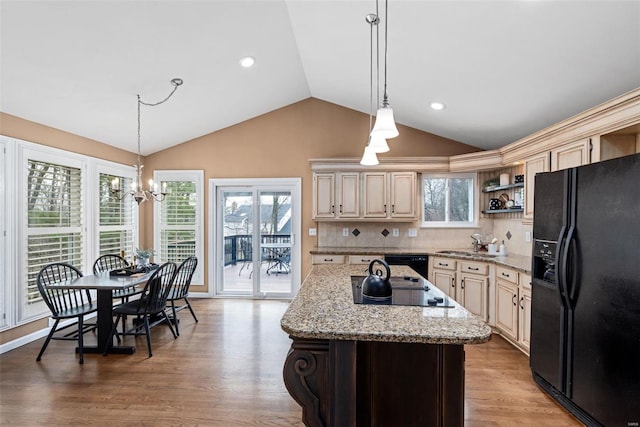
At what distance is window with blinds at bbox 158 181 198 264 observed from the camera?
5484 millimetres

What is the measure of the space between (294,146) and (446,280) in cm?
Answer: 304

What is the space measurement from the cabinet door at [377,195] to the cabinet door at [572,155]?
2.13 meters

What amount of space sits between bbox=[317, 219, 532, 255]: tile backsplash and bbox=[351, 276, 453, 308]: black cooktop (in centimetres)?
266

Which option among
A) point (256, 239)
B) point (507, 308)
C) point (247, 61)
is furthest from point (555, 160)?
point (256, 239)

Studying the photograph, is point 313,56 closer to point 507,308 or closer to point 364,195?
point 364,195

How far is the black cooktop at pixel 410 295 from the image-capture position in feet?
6.04

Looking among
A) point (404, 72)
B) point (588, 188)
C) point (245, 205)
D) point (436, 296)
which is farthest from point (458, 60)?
point (245, 205)

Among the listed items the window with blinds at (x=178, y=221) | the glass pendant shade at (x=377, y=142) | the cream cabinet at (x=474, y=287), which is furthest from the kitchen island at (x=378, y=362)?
the window with blinds at (x=178, y=221)

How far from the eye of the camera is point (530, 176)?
3.51 m

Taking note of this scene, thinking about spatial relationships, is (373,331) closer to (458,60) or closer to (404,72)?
(458,60)

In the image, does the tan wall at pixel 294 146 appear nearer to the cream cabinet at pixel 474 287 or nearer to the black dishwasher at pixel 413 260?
the black dishwasher at pixel 413 260

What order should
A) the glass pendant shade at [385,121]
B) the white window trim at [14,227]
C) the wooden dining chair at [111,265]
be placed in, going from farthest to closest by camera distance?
the wooden dining chair at [111,265] < the white window trim at [14,227] < the glass pendant shade at [385,121]

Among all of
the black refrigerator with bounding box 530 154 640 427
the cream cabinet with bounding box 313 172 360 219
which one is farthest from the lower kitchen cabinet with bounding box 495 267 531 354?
the cream cabinet with bounding box 313 172 360 219

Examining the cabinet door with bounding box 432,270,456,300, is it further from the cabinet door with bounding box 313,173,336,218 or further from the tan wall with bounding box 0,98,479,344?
the tan wall with bounding box 0,98,479,344
